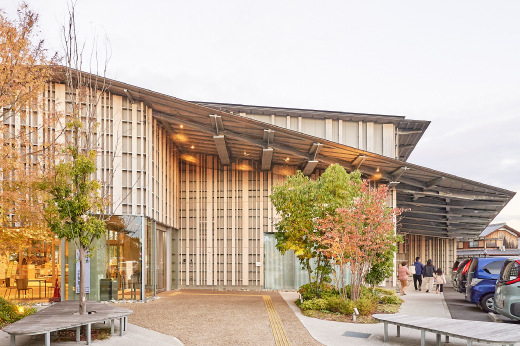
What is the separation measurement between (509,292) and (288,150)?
30.6 feet

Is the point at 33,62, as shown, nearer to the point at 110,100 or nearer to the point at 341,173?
the point at 110,100

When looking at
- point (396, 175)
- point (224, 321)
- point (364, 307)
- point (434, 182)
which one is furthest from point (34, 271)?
point (434, 182)

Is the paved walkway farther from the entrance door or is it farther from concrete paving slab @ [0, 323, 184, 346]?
the entrance door

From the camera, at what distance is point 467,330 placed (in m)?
7.35

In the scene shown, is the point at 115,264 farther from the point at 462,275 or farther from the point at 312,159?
the point at 462,275

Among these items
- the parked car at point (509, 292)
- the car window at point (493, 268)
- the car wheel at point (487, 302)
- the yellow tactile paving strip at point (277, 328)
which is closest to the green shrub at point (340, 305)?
the yellow tactile paving strip at point (277, 328)

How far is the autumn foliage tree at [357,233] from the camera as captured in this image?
1245 centimetres

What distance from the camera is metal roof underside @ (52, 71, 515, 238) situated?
1537 centimetres

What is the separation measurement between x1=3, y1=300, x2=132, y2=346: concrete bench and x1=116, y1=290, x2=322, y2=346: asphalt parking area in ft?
4.21

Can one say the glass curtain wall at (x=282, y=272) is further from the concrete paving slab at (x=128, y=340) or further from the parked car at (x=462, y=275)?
the concrete paving slab at (x=128, y=340)

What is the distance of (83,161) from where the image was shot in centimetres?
888

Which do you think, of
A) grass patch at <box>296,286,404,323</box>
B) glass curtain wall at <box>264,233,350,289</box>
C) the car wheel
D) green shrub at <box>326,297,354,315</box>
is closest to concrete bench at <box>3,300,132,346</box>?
grass patch at <box>296,286,404,323</box>

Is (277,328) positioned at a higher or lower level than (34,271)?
lower

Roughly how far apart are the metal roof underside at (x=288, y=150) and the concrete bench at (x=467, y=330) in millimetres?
8307
